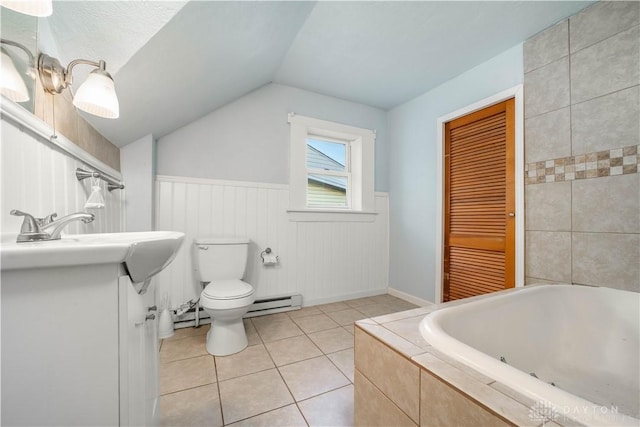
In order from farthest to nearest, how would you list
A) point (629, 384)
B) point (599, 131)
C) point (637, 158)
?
point (599, 131) < point (637, 158) < point (629, 384)

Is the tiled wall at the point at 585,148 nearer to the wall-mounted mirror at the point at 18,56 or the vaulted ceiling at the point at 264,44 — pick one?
the vaulted ceiling at the point at 264,44

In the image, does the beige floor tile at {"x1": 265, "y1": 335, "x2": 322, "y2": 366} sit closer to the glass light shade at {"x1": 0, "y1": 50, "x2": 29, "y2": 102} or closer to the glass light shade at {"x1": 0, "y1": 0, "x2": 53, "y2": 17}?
the glass light shade at {"x1": 0, "y1": 50, "x2": 29, "y2": 102}

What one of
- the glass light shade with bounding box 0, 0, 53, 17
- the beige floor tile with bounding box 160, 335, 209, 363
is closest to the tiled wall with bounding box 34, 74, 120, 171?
the glass light shade with bounding box 0, 0, 53, 17

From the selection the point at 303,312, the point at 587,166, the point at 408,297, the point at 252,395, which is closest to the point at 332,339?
the point at 303,312

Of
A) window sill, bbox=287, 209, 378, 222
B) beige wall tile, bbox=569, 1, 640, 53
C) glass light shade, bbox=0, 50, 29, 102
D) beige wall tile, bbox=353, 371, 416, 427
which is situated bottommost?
beige wall tile, bbox=353, 371, 416, 427

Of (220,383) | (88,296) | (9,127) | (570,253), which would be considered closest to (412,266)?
(570,253)

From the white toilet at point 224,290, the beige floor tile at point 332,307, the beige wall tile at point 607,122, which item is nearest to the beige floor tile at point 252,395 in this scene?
the white toilet at point 224,290

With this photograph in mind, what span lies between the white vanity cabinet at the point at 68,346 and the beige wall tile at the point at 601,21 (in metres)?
2.52

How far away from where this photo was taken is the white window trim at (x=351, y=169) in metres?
2.36

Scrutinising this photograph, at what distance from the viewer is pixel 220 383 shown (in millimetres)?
1303

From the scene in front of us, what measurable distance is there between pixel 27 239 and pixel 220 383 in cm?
110

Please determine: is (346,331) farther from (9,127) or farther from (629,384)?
(9,127)

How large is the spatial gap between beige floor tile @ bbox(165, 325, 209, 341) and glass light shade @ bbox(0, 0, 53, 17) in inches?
73.2

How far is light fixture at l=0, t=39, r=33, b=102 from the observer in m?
0.66
